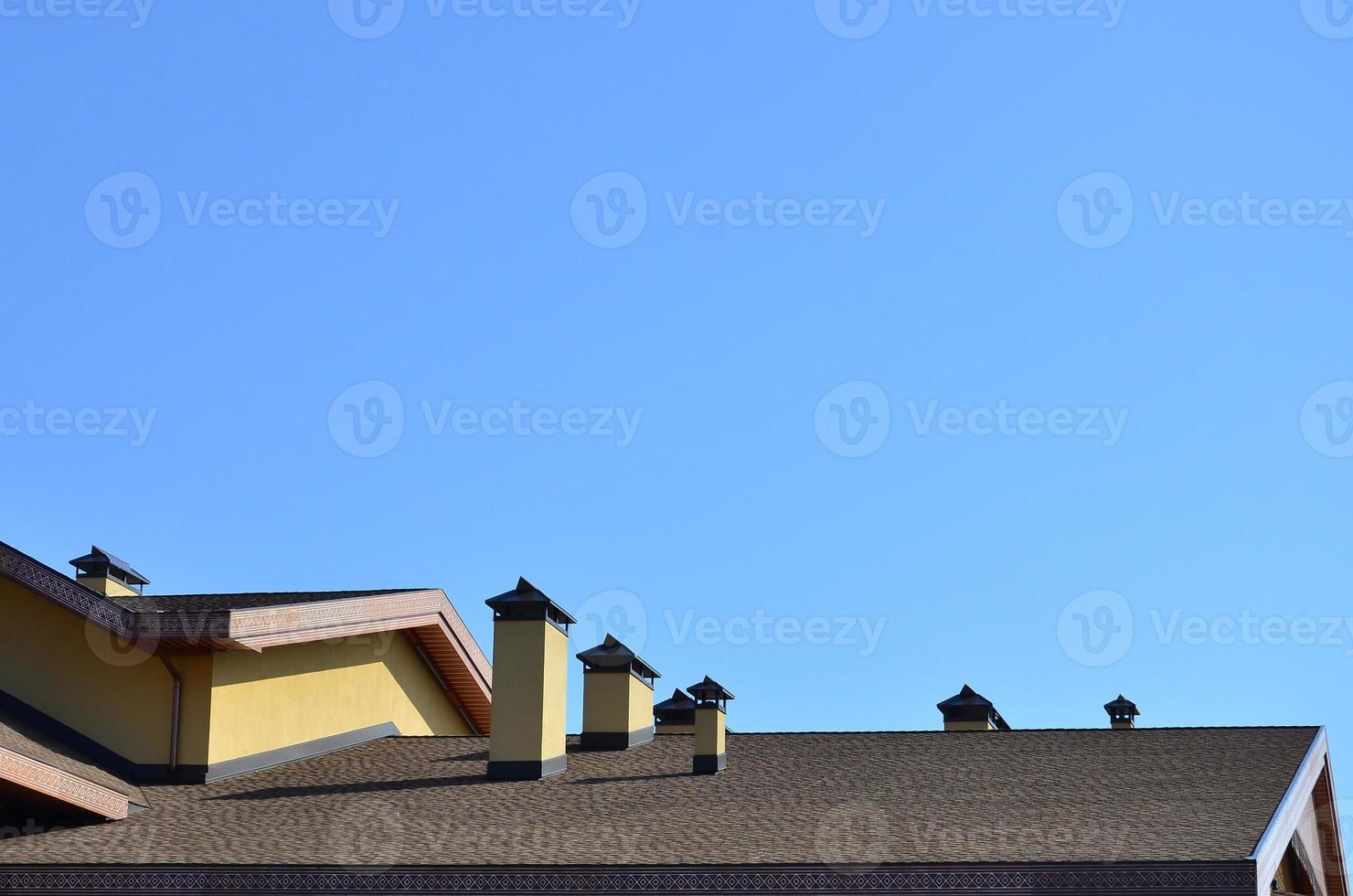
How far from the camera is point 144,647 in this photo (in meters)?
18.1

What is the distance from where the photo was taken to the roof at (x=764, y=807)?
14.1 metres

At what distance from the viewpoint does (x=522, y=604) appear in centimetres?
1906

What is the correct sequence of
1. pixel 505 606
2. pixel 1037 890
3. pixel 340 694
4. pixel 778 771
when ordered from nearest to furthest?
pixel 1037 890 → pixel 778 771 → pixel 505 606 → pixel 340 694

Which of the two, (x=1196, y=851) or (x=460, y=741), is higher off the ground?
(x=460, y=741)

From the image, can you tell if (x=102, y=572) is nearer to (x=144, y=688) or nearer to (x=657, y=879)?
(x=144, y=688)

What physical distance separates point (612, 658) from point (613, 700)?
0.67 m

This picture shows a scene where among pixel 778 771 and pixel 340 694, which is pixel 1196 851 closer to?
pixel 778 771

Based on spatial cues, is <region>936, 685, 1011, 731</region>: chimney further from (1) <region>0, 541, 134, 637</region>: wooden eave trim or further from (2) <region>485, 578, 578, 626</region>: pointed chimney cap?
(1) <region>0, 541, 134, 637</region>: wooden eave trim

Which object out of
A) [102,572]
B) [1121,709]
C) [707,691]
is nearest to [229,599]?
[102,572]

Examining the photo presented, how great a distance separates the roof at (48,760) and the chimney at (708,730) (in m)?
6.00

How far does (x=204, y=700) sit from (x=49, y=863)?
11.6ft

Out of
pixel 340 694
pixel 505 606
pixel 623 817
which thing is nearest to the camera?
pixel 623 817

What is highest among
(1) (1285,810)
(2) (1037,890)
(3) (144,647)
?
(3) (144,647)

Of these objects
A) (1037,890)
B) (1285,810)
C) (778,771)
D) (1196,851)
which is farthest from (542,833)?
(1285,810)
